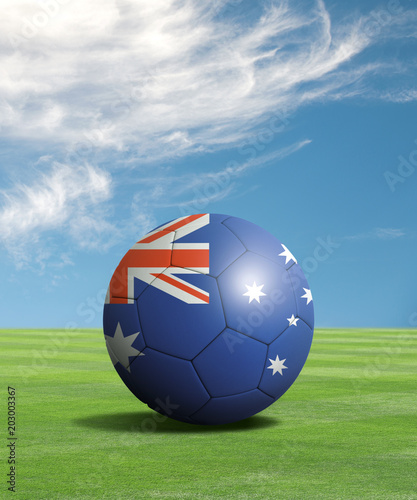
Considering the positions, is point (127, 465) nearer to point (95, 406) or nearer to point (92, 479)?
point (92, 479)

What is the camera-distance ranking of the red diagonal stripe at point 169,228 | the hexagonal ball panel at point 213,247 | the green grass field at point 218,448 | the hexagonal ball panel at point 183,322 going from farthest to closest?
the red diagonal stripe at point 169,228 → the hexagonal ball panel at point 213,247 → the hexagonal ball panel at point 183,322 → the green grass field at point 218,448

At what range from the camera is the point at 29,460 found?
6266mm

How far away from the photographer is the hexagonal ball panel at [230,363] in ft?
23.8

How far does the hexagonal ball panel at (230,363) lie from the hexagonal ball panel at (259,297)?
4.7 inches

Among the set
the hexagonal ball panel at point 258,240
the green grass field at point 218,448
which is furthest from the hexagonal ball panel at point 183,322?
the green grass field at point 218,448

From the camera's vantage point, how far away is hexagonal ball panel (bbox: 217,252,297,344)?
24.0ft

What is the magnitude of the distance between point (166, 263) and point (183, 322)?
2.43ft

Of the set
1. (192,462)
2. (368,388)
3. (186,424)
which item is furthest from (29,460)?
(368,388)

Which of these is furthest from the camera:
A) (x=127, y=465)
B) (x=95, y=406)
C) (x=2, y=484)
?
(x=95, y=406)

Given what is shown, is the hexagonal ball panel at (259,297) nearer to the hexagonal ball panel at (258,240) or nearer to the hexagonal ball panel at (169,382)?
the hexagonal ball panel at (258,240)

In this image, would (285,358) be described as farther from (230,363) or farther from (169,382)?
(169,382)

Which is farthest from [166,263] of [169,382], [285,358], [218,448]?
[218,448]

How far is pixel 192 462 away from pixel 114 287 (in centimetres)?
261

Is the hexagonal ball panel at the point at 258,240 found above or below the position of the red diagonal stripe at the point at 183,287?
above
